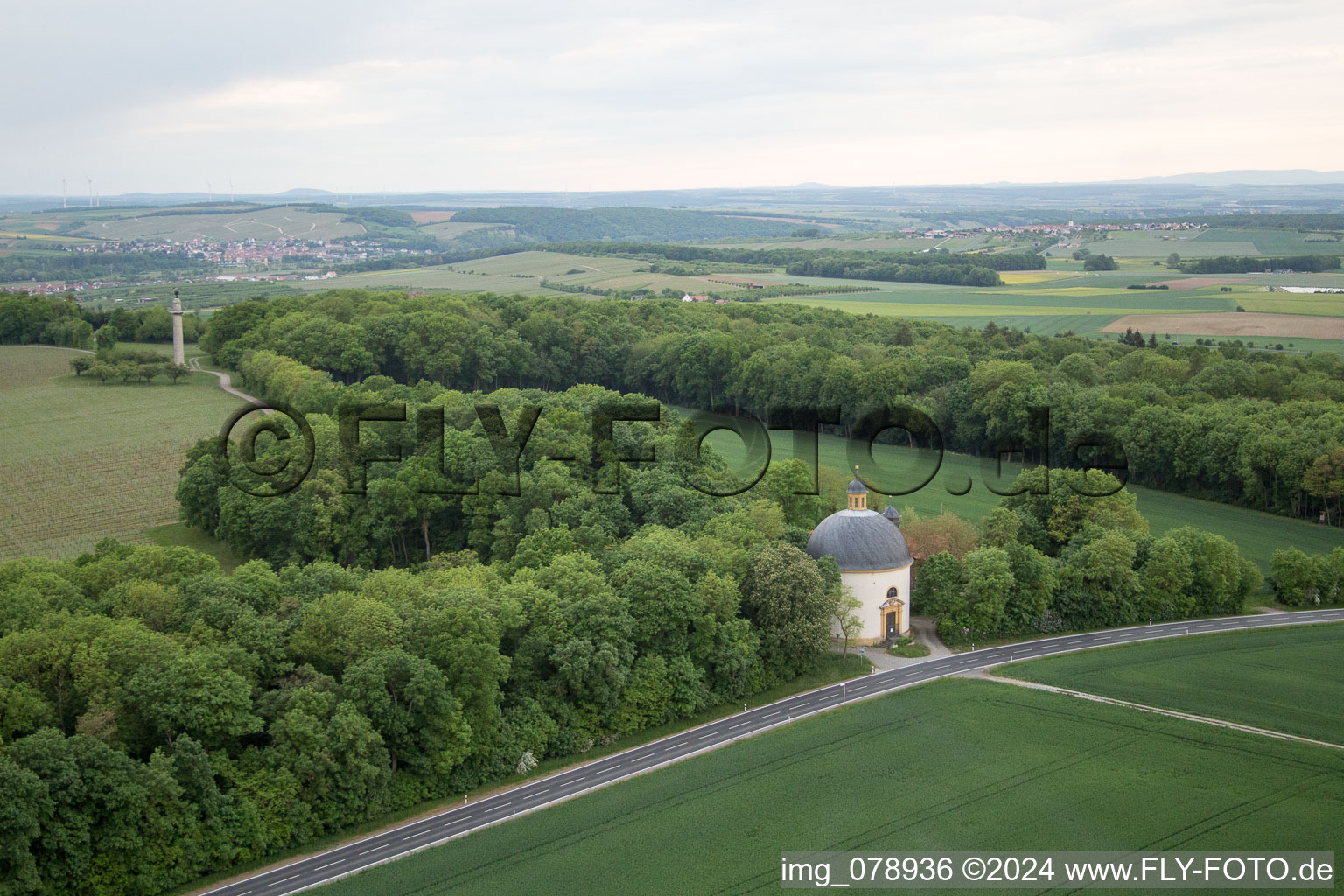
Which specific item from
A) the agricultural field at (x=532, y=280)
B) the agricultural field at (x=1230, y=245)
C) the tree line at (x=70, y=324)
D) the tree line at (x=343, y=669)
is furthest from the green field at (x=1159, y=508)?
the agricultural field at (x=1230, y=245)

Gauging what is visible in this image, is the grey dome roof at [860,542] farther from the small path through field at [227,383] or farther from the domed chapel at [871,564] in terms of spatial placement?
the small path through field at [227,383]

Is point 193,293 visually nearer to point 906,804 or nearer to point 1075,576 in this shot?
point 1075,576

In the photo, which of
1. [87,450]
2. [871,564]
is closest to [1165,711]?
[871,564]

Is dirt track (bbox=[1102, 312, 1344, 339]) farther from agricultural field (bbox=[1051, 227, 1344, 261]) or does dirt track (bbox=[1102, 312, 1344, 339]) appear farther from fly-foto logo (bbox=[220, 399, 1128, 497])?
agricultural field (bbox=[1051, 227, 1344, 261])

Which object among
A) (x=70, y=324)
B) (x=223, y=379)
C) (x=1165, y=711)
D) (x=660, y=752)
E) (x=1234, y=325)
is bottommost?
(x=660, y=752)

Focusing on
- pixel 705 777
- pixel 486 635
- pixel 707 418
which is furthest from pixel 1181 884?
pixel 707 418

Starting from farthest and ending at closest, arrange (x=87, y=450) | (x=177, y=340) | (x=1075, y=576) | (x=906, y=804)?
(x=177, y=340) < (x=87, y=450) < (x=1075, y=576) < (x=906, y=804)

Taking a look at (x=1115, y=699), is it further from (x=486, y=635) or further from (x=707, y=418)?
(x=707, y=418)
